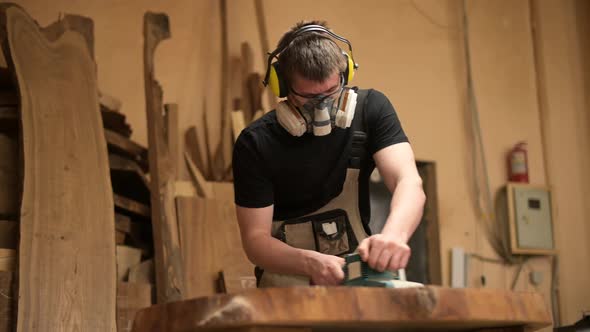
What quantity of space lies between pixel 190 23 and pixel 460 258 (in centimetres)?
237

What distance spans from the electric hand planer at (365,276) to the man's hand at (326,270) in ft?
0.08

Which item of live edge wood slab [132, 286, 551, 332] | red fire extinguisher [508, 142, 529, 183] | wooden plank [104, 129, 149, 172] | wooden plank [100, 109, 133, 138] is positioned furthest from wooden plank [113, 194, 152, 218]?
red fire extinguisher [508, 142, 529, 183]

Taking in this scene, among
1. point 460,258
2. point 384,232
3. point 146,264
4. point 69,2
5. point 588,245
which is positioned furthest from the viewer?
point 588,245

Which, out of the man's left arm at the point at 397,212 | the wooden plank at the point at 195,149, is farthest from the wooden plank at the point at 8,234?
the man's left arm at the point at 397,212

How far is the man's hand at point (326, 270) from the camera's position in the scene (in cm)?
185

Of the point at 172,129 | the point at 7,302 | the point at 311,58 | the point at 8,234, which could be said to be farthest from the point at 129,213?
the point at 311,58

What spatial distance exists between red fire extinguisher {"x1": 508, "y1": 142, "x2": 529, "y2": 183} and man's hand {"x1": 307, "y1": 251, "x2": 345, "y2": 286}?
12.1 ft

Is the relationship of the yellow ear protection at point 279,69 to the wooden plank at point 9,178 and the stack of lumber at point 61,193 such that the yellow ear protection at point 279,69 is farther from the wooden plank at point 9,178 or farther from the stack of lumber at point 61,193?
the wooden plank at point 9,178

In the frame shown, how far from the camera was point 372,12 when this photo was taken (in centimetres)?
520

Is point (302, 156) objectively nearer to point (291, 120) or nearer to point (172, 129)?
point (291, 120)

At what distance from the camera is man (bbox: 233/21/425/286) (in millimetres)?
2172

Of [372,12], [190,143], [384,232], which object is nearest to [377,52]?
[372,12]

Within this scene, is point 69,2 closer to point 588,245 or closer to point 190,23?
point 190,23

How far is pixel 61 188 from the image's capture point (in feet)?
11.3
